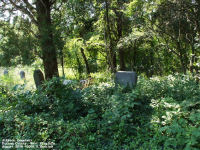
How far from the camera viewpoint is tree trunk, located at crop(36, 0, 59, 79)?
572cm

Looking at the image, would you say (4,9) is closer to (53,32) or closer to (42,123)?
(53,32)

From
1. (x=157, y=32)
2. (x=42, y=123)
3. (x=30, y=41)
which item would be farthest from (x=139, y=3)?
(x=42, y=123)

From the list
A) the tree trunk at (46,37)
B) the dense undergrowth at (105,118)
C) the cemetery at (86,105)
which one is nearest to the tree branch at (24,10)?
the cemetery at (86,105)

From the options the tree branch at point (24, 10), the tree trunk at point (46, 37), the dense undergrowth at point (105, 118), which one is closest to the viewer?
the dense undergrowth at point (105, 118)

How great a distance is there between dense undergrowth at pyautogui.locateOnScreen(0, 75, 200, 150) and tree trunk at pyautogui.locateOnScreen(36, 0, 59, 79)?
1.91 metres

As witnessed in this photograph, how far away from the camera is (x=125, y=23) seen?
11.4 meters

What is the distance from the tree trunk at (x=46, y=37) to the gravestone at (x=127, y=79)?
250cm

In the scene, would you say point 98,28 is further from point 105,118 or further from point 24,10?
point 105,118

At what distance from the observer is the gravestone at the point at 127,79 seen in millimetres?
4810

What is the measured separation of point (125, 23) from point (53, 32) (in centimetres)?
→ 671

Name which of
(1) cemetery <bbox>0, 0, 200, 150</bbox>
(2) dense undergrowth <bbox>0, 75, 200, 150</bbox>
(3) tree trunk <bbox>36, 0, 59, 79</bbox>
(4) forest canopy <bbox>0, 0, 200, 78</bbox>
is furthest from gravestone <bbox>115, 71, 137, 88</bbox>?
(3) tree trunk <bbox>36, 0, 59, 79</bbox>

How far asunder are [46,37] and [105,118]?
3746 mm

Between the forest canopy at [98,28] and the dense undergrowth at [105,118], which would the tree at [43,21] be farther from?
the dense undergrowth at [105,118]

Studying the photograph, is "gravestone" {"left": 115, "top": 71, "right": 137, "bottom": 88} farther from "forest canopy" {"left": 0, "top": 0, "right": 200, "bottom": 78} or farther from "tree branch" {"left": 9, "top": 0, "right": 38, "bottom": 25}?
"tree branch" {"left": 9, "top": 0, "right": 38, "bottom": 25}
